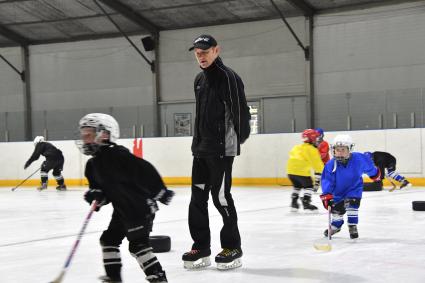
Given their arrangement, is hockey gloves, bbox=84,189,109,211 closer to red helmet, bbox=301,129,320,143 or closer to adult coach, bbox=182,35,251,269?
adult coach, bbox=182,35,251,269

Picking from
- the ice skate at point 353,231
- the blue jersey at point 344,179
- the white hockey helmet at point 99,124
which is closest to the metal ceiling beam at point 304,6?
the blue jersey at point 344,179

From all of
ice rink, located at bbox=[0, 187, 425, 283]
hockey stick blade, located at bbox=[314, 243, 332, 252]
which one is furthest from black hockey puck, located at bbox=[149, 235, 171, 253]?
hockey stick blade, located at bbox=[314, 243, 332, 252]

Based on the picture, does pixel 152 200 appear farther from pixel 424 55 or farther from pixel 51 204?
pixel 424 55

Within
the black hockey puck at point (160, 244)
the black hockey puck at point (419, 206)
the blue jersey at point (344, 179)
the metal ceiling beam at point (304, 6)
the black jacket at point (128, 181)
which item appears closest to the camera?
the black jacket at point (128, 181)

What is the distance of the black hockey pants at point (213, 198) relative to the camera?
3928mm

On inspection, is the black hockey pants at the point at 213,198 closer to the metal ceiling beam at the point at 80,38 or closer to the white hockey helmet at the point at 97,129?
the white hockey helmet at the point at 97,129

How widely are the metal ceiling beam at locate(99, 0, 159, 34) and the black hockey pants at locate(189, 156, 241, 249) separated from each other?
13.1 m

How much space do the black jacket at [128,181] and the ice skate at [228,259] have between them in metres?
0.87

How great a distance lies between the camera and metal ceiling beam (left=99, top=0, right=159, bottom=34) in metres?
16.7

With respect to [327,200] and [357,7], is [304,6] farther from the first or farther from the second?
[327,200]

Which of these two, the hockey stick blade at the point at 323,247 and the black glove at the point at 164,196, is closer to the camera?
the black glove at the point at 164,196

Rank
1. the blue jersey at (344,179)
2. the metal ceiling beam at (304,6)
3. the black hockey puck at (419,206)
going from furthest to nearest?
the metal ceiling beam at (304,6) → the black hockey puck at (419,206) → the blue jersey at (344,179)

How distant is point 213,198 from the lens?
3.96 meters

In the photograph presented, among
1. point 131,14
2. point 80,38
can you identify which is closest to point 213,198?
point 131,14
